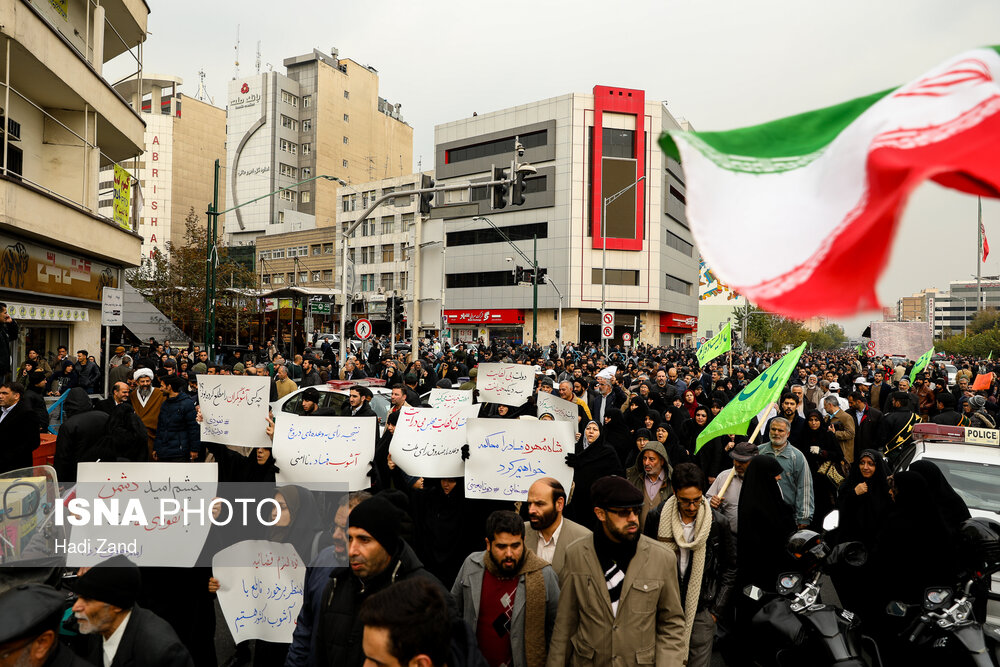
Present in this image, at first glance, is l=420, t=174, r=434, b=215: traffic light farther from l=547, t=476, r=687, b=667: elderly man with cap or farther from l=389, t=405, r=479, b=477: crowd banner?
l=547, t=476, r=687, b=667: elderly man with cap

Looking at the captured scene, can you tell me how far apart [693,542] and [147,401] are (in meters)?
7.24

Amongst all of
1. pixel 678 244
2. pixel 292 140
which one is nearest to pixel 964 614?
pixel 678 244

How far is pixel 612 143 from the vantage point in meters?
56.0

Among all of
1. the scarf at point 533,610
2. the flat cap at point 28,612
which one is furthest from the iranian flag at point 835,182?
the flat cap at point 28,612

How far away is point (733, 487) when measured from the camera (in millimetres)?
5582

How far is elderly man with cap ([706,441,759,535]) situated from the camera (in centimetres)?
543

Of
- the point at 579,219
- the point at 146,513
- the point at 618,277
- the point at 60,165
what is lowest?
the point at 146,513

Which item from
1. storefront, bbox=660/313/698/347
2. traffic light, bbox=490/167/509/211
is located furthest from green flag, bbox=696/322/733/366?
storefront, bbox=660/313/698/347

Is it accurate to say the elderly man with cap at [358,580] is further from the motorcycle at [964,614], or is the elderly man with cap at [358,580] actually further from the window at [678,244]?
the window at [678,244]

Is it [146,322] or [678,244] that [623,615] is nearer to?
[146,322]

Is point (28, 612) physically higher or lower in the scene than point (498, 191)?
lower

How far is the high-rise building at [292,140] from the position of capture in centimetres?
8194

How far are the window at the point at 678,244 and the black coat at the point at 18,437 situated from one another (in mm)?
58045

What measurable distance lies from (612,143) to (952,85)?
187 ft
